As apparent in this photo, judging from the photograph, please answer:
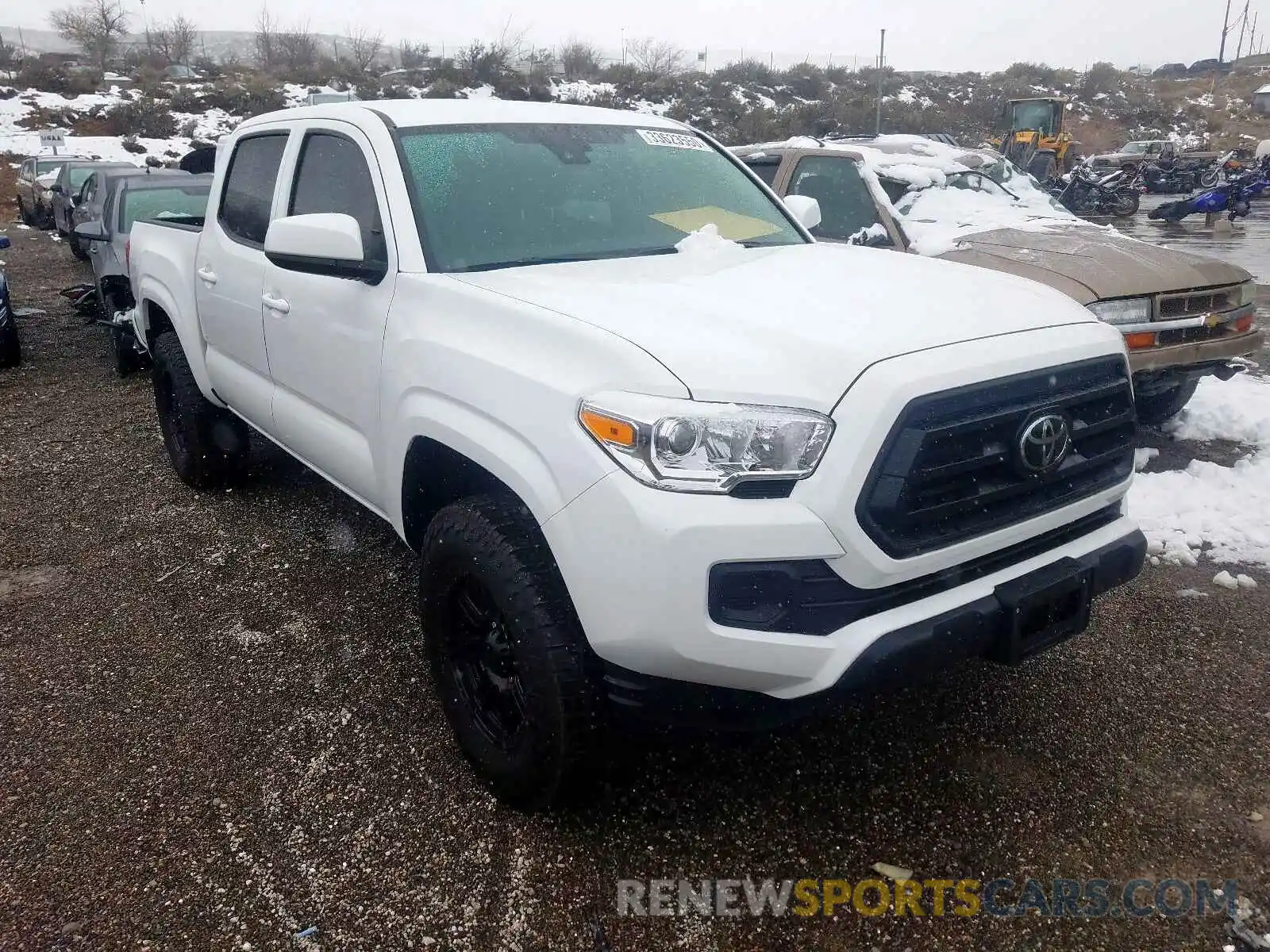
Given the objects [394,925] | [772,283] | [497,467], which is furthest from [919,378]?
[394,925]

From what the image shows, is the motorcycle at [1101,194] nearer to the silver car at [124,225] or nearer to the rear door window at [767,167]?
the rear door window at [767,167]

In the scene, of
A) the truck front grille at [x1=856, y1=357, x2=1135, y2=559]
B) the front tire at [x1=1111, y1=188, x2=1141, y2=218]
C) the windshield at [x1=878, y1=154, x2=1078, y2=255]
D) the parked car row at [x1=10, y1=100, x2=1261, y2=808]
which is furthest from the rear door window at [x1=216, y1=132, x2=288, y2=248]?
the front tire at [x1=1111, y1=188, x2=1141, y2=218]

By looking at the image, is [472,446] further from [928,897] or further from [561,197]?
[928,897]

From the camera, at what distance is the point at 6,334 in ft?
25.7

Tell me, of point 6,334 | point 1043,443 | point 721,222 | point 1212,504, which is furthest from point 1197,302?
point 6,334

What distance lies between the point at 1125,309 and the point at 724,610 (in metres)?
3.77

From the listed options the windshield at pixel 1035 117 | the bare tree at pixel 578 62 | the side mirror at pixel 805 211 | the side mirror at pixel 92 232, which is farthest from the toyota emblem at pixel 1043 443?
the bare tree at pixel 578 62

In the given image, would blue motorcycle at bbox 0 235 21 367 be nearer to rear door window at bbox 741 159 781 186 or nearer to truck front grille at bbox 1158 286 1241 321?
rear door window at bbox 741 159 781 186

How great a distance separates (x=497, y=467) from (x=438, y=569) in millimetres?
423

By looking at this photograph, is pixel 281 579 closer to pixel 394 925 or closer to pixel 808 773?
pixel 394 925

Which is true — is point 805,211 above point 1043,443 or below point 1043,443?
above

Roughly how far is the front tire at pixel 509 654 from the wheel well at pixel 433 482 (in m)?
0.12

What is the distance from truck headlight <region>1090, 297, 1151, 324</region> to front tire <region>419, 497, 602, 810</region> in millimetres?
3632

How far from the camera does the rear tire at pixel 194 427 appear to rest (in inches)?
180
